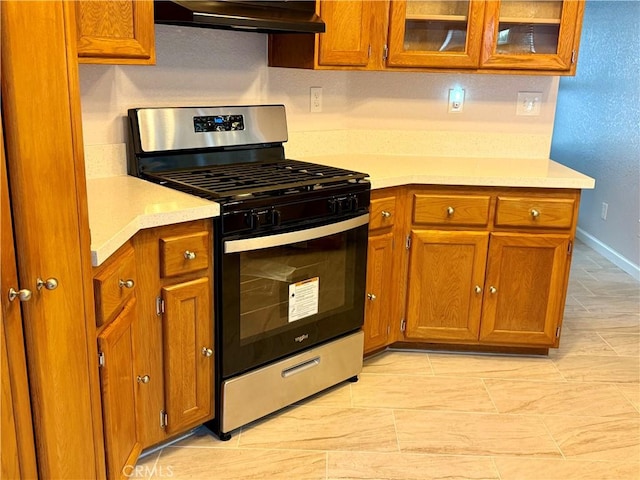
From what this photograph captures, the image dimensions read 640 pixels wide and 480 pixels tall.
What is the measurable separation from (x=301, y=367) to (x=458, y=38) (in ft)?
5.19

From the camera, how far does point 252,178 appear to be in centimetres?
232

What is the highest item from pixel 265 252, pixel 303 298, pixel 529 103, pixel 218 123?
pixel 529 103

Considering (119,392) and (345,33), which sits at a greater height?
(345,33)

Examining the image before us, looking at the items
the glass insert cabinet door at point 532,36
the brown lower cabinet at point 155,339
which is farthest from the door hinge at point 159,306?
the glass insert cabinet door at point 532,36

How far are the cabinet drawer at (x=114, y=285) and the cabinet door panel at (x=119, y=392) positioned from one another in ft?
0.14

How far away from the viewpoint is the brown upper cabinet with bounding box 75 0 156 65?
1.89 metres

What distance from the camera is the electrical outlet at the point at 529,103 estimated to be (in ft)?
10.2

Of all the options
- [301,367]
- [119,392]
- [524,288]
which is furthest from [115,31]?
[524,288]

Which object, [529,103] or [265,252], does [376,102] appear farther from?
[265,252]

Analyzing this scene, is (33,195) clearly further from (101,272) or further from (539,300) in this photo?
(539,300)

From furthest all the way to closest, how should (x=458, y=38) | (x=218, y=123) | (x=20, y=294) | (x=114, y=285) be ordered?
(x=458, y=38) < (x=218, y=123) < (x=114, y=285) < (x=20, y=294)

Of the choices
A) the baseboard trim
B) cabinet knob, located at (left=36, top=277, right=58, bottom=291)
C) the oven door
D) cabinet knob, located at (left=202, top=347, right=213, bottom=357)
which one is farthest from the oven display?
the baseboard trim

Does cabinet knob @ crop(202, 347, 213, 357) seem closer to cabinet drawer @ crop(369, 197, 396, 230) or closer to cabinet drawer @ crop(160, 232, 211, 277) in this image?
cabinet drawer @ crop(160, 232, 211, 277)

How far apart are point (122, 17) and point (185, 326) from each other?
1.00 m
